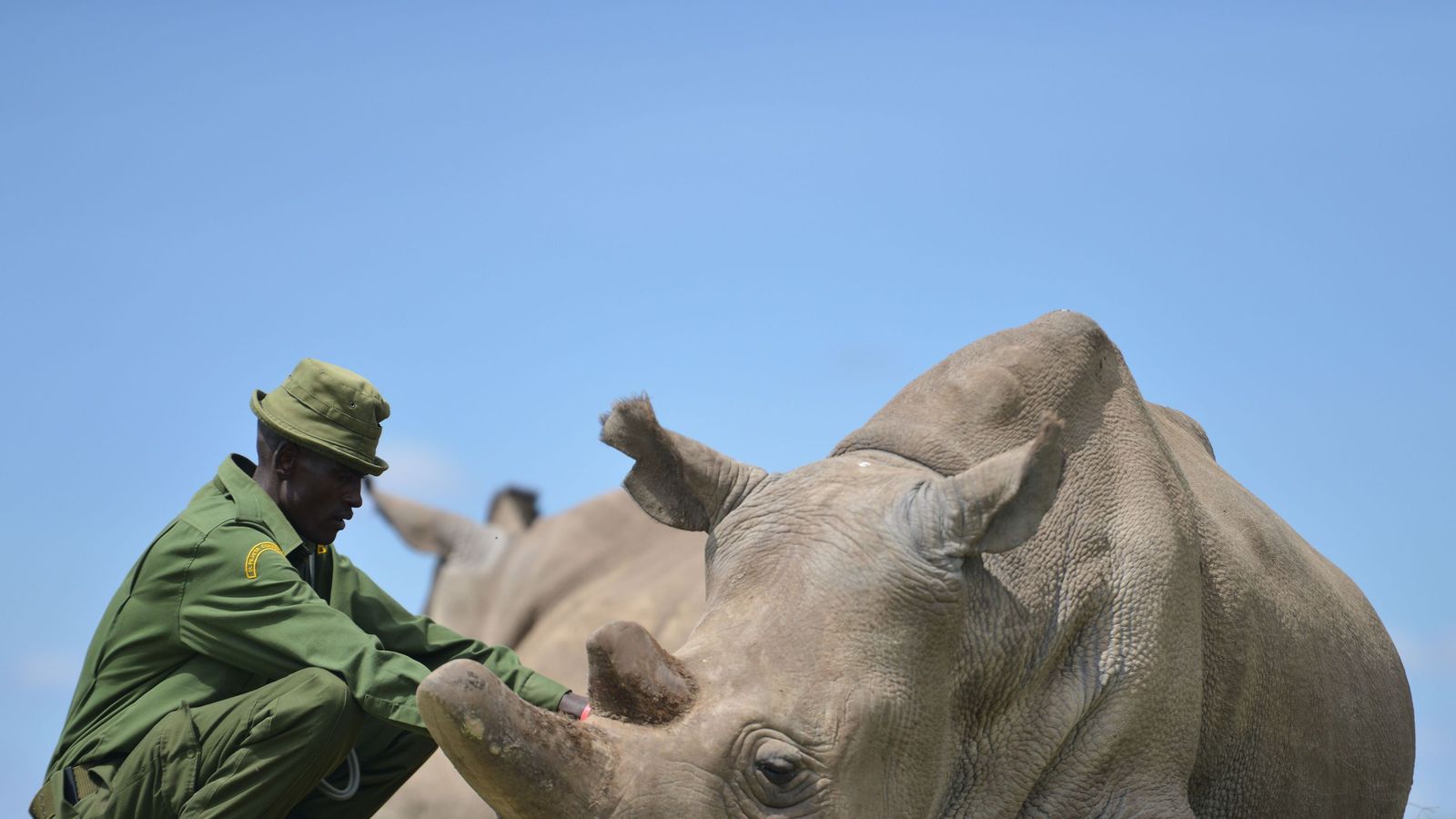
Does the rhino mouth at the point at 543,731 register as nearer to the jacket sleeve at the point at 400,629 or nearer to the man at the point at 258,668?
the man at the point at 258,668

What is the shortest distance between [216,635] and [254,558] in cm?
24

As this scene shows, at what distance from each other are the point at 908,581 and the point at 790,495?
19.2 inches

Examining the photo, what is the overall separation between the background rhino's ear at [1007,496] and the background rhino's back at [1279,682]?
3.50 feet

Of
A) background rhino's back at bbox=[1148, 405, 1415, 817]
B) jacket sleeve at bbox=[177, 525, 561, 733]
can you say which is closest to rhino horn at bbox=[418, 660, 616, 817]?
jacket sleeve at bbox=[177, 525, 561, 733]

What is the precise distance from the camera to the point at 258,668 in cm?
507

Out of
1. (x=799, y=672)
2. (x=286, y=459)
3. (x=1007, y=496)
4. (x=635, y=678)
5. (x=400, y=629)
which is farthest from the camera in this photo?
(x=400, y=629)

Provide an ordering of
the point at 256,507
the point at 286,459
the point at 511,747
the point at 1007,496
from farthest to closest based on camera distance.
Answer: the point at 286,459
the point at 256,507
the point at 1007,496
the point at 511,747

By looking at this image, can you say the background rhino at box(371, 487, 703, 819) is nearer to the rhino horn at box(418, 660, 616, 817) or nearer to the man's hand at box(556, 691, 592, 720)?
the man's hand at box(556, 691, 592, 720)

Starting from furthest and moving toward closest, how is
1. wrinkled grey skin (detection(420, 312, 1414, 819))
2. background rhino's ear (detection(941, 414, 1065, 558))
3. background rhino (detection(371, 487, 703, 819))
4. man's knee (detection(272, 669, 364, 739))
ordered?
background rhino (detection(371, 487, 703, 819)), man's knee (detection(272, 669, 364, 739)), background rhino's ear (detection(941, 414, 1065, 558)), wrinkled grey skin (detection(420, 312, 1414, 819))

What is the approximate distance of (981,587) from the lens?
492cm

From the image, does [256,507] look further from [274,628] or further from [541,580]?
[541,580]

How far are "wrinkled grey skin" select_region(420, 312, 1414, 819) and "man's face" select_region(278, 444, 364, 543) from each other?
2.61 ft

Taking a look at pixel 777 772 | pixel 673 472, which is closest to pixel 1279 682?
pixel 673 472

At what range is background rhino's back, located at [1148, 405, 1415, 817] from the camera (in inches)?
220
